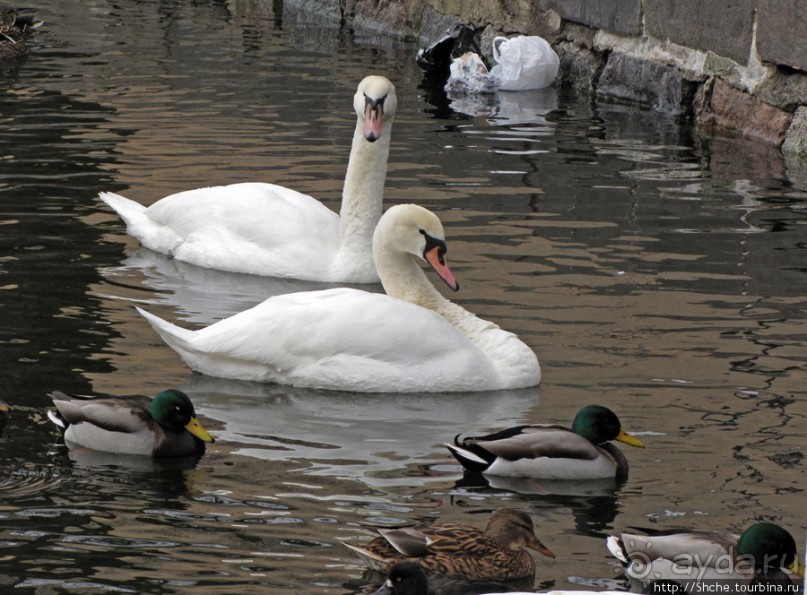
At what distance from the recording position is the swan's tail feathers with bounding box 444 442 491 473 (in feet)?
18.8

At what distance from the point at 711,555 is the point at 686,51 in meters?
8.43

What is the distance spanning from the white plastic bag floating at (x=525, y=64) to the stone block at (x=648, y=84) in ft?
1.64

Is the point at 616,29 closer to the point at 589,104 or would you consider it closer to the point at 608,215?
the point at 589,104

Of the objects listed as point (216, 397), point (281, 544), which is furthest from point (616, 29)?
point (281, 544)

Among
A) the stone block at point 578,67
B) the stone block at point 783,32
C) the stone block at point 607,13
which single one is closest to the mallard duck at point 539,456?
the stone block at point 783,32

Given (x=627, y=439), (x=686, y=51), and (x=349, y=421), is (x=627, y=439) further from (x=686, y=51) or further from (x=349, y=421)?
(x=686, y=51)

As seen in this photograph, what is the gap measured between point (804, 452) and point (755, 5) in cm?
626

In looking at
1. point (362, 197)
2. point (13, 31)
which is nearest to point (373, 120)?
point (362, 197)

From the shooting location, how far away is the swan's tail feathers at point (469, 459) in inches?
225

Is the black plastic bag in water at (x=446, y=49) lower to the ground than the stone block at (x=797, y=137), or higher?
higher

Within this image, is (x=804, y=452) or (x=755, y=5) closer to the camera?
(x=804, y=452)

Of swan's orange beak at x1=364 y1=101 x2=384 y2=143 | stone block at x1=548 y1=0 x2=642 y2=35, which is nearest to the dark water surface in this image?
stone block at x1=548 y1=0 x2=642 y2=35

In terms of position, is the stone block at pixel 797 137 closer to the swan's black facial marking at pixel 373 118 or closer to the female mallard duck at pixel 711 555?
the swan's black facial marking at pixel 373 118

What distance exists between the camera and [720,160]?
11250 mm
